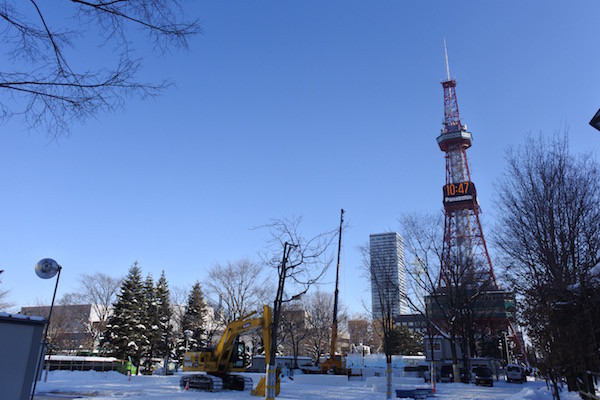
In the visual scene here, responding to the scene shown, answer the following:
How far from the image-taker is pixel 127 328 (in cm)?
4072

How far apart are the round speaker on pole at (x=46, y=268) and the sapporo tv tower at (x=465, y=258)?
3041cm

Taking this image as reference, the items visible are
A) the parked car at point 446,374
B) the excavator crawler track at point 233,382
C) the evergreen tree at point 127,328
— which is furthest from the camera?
the evergreen tree at point 127,328

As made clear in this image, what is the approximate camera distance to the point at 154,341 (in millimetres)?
42719

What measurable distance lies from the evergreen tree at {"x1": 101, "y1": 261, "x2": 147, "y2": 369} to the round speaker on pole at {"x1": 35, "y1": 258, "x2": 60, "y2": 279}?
3439 cm

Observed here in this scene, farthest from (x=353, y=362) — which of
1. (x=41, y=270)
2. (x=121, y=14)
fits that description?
(x=121, y=14)

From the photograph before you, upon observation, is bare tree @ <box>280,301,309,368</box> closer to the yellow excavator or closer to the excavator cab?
the excavator cab

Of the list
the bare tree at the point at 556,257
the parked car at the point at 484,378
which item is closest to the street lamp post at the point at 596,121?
the bare tree at the point at 556,257

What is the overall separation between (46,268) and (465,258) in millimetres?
33559

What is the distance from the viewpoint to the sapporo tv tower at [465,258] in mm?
35062

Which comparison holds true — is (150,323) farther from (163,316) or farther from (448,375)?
(448,375)

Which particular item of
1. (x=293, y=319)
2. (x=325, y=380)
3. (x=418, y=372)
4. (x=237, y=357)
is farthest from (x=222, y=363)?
(x=293, y=319)

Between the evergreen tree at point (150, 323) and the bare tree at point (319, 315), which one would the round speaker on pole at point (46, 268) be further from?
the bare tree at point (319, 315)

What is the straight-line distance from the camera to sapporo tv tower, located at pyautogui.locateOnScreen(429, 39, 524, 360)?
35062mm

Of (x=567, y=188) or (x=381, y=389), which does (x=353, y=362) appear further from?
(x=567, y=188)
